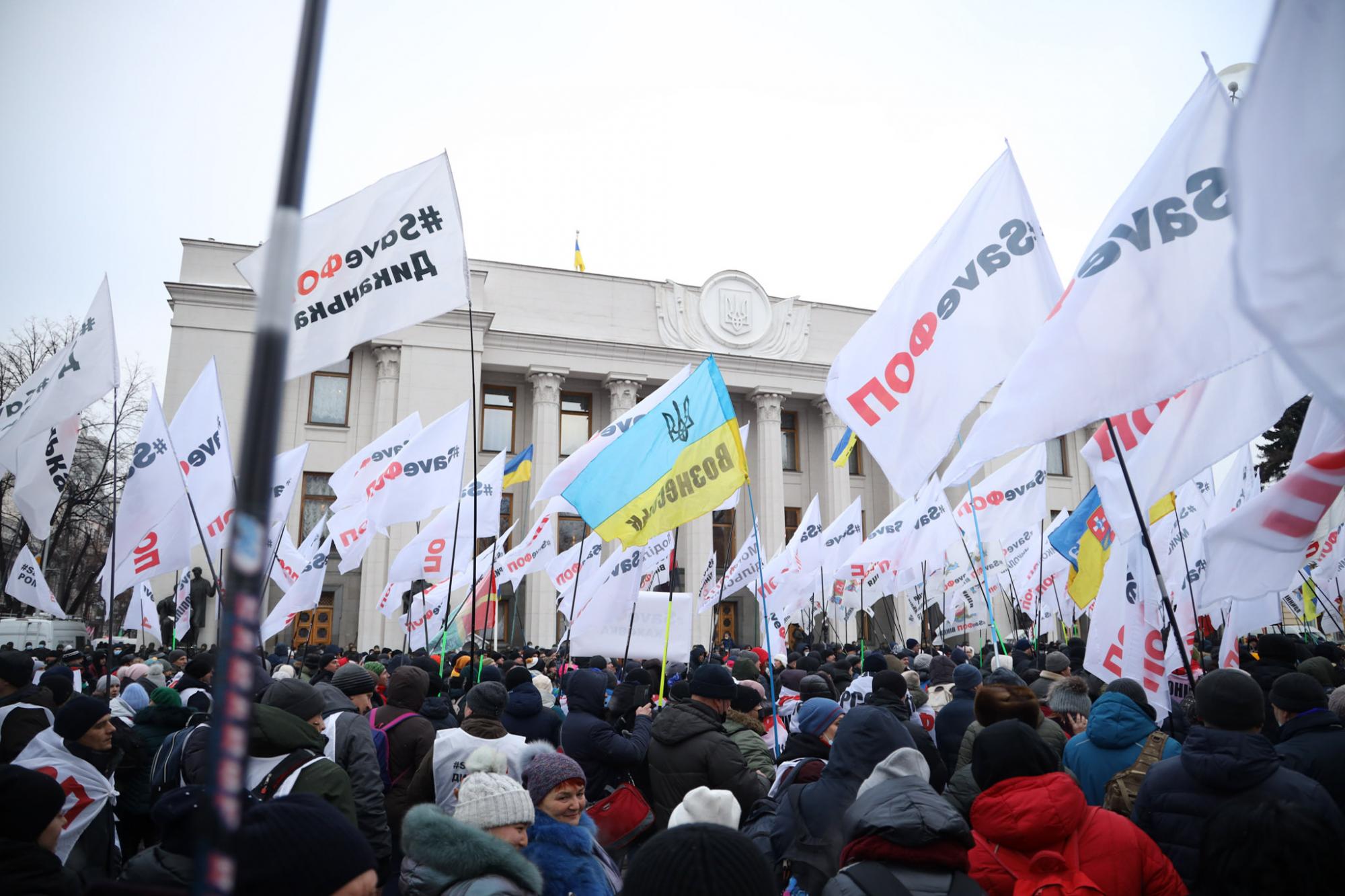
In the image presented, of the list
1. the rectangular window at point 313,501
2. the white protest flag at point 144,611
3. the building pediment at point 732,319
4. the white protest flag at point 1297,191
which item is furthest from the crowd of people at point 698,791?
the building pediment at point 732,319

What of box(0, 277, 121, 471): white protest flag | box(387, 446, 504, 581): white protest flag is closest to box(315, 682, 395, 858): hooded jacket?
box(0, 277, 121, 471): white protest flag

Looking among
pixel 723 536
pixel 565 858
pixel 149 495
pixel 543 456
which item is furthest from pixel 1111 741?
pixel 723 536

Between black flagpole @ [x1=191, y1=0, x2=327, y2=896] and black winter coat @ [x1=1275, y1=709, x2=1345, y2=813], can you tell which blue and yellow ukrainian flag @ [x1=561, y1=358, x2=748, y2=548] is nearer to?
black winter coat @ [x1=1275, y1=709, x2=1345, y2=813]

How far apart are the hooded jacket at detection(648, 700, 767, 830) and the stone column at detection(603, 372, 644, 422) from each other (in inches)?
1048

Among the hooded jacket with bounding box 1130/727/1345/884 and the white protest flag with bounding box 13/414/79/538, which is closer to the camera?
the hooded jacket with bounding box 1130/727/1345/884

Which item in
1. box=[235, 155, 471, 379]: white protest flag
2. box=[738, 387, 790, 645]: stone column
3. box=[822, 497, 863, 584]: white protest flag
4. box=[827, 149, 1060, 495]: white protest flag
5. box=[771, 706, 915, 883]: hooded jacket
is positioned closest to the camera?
box=[771, 706, 915, 883]: hooded jacket

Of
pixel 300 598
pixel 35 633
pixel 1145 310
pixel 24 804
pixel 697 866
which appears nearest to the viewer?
pixel 697 866

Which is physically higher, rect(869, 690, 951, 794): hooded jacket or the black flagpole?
the black flagpole

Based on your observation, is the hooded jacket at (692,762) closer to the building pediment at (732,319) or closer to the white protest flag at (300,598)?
the white protest flag at (300,598)

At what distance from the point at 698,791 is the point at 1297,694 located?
9.31ft

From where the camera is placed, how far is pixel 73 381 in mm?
7910

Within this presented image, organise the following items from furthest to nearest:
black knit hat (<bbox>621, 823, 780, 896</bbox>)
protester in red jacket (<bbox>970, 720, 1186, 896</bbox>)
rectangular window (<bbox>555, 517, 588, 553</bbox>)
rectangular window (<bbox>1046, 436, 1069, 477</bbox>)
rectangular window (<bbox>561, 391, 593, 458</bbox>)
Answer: rectangular window (<bbox>1046, 436, 1069, 477</bbox>) < rectangular window (<bbox>561, 391, 593, 458</bbox>) < rectangular window (<bbox>555, 517, 588, 553</bbox>) < protester in red jacket (<bbox>970, 720, 1186, 896</bbox>) < black knit hat (<bbox>621, 823, 780, 896</bbox>)

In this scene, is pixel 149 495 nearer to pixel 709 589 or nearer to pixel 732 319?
pixel 709 589

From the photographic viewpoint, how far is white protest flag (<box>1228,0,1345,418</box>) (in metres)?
2.24
